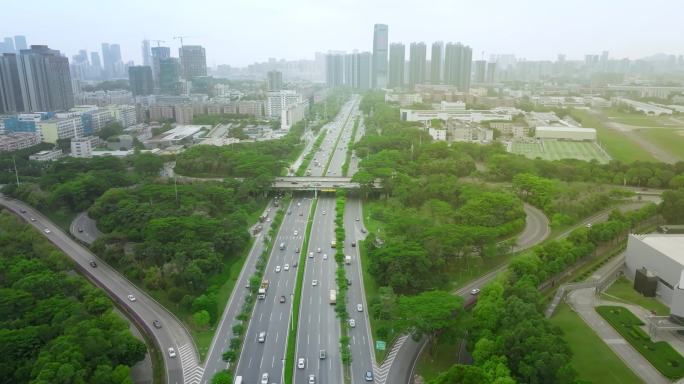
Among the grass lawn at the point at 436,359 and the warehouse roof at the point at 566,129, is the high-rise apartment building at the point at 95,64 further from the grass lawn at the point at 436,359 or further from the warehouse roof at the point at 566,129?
the grass lawn at the point at 436,359

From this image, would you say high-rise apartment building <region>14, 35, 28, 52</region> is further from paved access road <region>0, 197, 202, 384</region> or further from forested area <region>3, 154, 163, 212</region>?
paved access road <region>0, 197, 202, 384</region>

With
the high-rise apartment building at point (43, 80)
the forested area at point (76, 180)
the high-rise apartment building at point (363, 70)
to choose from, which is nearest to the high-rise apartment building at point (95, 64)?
the high-rise apartment building at point (363, 70)

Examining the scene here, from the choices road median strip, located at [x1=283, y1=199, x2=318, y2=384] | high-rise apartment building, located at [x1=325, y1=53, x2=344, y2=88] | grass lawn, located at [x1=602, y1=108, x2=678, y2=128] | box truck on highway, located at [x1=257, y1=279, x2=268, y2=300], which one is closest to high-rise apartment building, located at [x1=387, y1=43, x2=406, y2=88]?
high-rise apartment building, located at [x1=325, y1=53, x2=344, y2=88]

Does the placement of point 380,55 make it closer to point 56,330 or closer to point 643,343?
point 643,343

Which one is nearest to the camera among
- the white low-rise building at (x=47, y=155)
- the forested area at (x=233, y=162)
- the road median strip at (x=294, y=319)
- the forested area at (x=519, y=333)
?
the forested area at (x=519, y=333)

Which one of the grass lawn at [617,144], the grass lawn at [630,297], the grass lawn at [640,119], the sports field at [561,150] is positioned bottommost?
the grass lawn at [630,297]

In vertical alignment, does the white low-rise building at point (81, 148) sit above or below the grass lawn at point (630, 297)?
above

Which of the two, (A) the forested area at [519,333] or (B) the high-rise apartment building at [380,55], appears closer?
(A) the forested area at [519,333]
